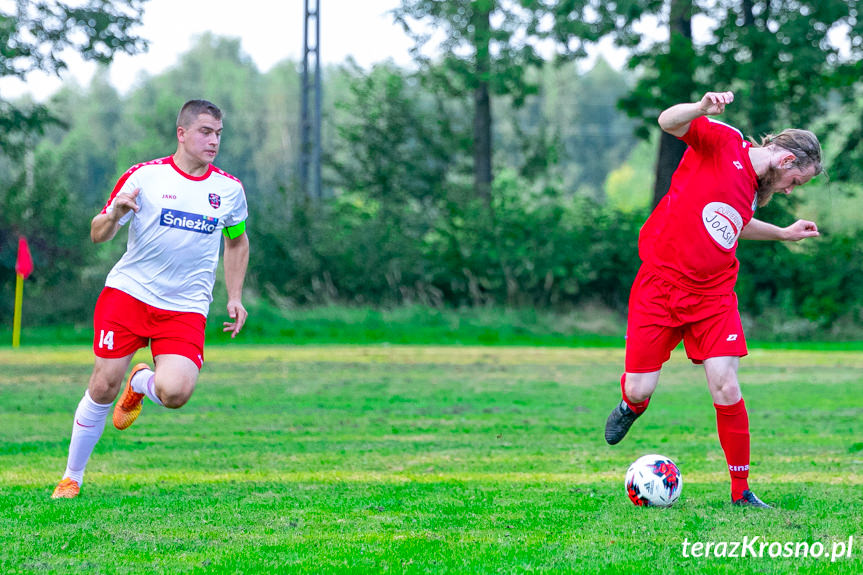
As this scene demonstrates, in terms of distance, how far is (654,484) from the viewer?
6102 mm

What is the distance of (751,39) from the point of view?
26.8 m

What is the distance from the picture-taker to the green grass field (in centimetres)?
486

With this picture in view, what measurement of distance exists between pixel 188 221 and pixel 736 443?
3529 millimetres

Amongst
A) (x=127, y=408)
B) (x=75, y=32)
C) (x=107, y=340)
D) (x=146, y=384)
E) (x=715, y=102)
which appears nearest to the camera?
(x=715, y=102)

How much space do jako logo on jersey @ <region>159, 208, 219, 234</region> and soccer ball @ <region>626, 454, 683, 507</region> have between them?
2.96 meters

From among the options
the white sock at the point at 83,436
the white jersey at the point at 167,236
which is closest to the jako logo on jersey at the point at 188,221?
the white jersey at the point at 167,236

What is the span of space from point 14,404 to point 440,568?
28.7 feet

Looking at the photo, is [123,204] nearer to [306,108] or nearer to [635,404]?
[635,404]

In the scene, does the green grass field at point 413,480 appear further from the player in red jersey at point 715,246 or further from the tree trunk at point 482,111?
the tree trunk at point 482,111

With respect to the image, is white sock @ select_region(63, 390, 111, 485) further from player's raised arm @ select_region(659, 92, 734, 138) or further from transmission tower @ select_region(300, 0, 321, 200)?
transmission tower @ select_region(300, 0, 321, 200)

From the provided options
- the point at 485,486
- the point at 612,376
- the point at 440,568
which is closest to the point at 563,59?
the point at 612,376

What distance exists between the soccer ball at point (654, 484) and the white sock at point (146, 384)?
2903mm

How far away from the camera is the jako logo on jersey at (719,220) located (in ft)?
20.0

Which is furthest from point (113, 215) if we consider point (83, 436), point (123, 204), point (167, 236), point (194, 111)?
point (83, 436)
